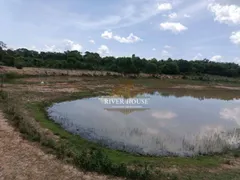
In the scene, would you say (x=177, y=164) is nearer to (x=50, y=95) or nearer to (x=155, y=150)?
(x=155, y=150)

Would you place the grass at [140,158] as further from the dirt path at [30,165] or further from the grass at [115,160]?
the dirt path at [30,165]

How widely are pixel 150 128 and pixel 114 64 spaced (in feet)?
122

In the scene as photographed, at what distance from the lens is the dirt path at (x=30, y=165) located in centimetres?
584

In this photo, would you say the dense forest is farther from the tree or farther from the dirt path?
the dirt path

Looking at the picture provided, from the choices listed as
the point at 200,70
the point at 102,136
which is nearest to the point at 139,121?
the point at 102,136

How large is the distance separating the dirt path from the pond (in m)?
2.94

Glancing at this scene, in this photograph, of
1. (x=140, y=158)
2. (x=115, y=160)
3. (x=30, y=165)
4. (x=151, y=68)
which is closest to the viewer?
(x=30, y=165)

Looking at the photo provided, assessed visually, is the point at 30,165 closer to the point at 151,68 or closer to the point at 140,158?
the point at 140,158

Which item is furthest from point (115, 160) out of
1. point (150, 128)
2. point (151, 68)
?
point (151, 68)

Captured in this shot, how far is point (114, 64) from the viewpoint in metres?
48.7

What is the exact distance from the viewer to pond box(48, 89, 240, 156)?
9.61 m

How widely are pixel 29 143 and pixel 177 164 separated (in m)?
4.78

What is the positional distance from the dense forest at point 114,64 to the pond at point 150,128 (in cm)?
2094

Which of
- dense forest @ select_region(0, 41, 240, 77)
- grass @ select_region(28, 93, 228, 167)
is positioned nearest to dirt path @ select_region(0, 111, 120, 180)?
grass @ select_region(28, 93, 228, 167)
